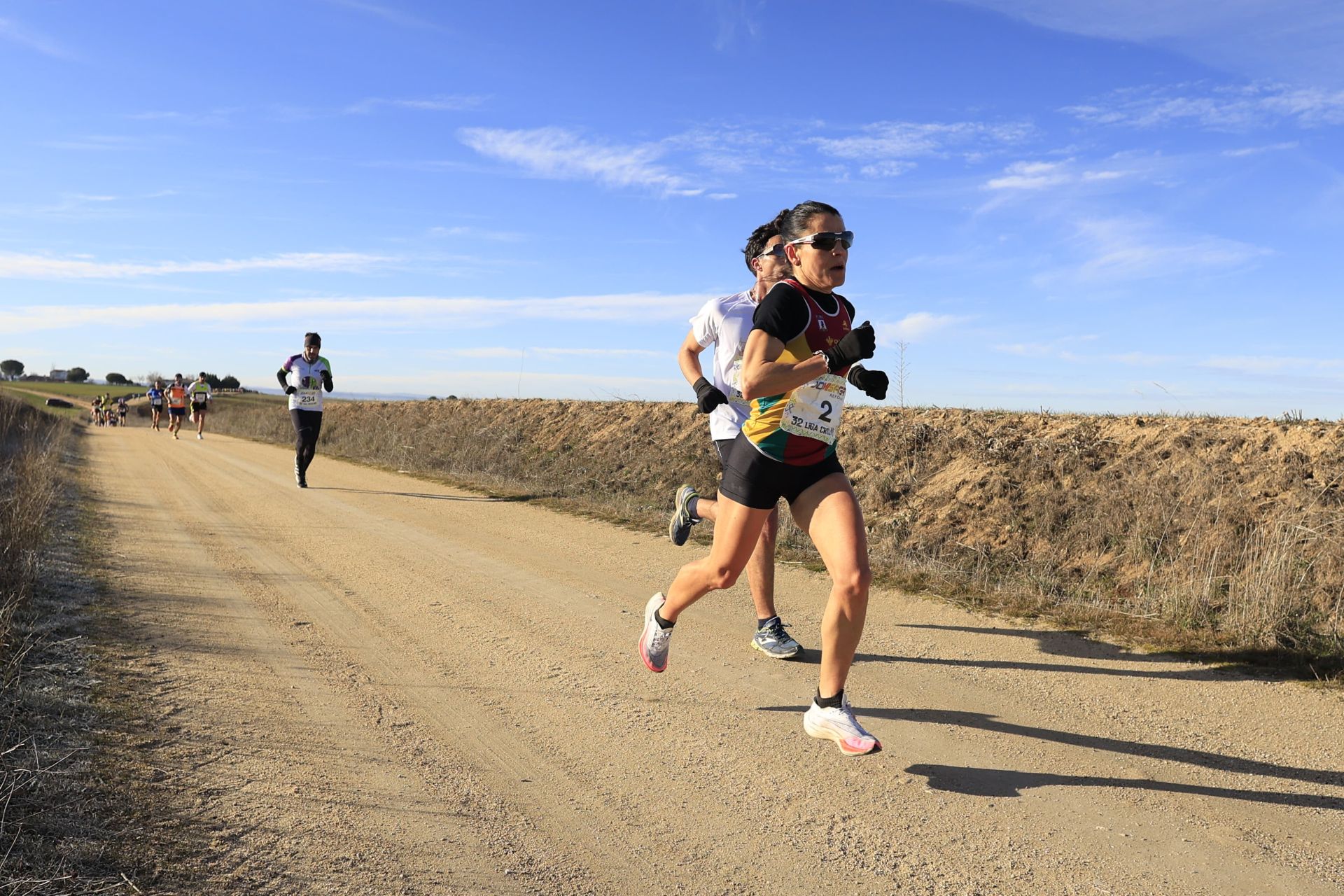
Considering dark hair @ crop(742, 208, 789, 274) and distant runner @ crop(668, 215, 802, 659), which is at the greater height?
dark hair @ crop(742, 208, 789, 274)

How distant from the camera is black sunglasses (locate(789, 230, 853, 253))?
3.84 metres

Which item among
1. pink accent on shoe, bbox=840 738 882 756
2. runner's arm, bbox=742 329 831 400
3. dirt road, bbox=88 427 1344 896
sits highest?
runner's arm, bbox=742 329 831 400

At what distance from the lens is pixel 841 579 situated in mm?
3773

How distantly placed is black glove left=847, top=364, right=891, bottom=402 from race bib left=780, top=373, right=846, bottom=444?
7.0 inches

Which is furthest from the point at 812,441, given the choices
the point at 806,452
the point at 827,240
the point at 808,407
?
the point at 827,240

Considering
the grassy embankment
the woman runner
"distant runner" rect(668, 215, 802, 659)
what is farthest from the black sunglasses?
the grassy embankment

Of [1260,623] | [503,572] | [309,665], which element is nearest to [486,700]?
[309,665]

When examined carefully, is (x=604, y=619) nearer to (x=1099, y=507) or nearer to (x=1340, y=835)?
(x=1340, y=835)

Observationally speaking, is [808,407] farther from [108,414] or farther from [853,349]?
[108,414]

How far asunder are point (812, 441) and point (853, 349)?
0.60 m

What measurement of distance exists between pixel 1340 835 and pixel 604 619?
4.02m

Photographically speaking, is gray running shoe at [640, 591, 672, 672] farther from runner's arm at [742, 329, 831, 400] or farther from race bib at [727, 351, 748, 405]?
runner's arm at [742, 329, 831, 400]

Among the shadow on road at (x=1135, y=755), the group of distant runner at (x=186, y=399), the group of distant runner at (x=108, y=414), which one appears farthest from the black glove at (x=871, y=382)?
the group of distant runner at (x=108, y=414)

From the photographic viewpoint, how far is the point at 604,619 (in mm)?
6109
